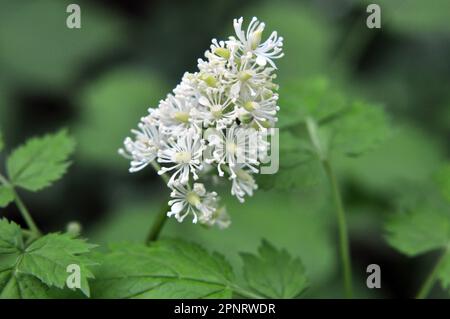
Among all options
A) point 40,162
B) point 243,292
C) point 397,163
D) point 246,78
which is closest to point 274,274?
point 243,292

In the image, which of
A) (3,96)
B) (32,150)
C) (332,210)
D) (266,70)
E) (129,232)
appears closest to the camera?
(266,70)

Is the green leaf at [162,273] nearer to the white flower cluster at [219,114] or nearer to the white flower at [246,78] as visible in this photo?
the white flower cluster at [219,114]

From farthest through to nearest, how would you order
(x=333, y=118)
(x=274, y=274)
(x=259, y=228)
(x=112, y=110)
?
(x=112, y=110) < (x=259, y=228) < (x=333, y=118) < (x=274, y=274)

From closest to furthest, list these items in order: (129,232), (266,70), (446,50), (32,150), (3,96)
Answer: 1. (266,70)
2. (32,150)
3. (129,232)
4. (3,96)
5. (446,50)

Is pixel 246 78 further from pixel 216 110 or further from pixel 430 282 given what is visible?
pixel 430 282

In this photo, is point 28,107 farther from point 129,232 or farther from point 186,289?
point 186,289
